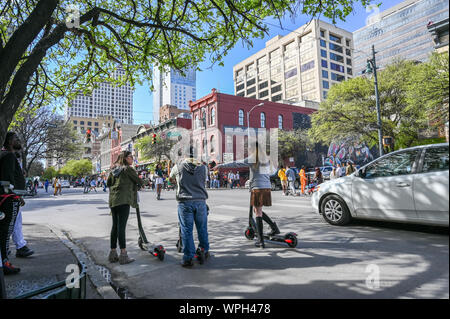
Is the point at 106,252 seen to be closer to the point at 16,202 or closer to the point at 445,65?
the point at 16,202

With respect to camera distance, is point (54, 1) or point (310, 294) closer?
point (310, 294)

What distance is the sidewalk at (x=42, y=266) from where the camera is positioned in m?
3.23

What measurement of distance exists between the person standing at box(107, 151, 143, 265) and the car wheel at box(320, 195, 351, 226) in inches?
164

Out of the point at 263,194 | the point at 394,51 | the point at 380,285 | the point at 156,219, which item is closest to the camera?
the point at 380,285

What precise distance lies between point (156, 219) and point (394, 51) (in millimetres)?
7339

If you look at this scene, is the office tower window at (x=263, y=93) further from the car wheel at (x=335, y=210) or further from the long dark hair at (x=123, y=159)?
the long dark hair at (x=123, y=159)

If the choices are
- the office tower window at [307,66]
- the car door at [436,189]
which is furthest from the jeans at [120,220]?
the office tower window at [307,66]

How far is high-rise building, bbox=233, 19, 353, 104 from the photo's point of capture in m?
64.4

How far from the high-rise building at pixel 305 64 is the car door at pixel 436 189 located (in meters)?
58.2

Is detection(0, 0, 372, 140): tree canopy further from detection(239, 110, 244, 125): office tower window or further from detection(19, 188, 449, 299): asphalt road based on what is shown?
detection(239, 110, 244, 125): office tower window

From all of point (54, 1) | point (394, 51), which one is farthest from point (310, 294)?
point (54, 1)

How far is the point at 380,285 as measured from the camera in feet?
6.03
